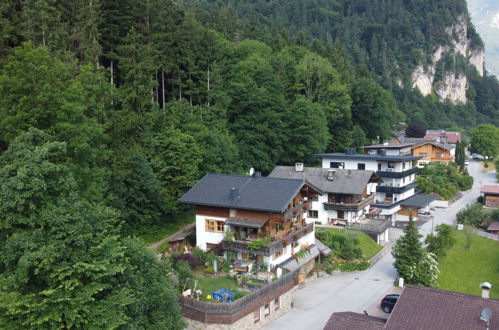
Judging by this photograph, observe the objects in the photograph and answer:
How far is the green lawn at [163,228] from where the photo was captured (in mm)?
36406

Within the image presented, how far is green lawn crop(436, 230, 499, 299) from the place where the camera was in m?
35.7

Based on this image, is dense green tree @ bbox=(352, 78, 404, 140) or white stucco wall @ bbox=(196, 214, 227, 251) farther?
dense green tree @ bbox=(352, 78, 404, 140)

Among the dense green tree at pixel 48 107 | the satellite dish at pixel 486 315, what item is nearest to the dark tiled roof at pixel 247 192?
the dense green tree at pixel 48 107

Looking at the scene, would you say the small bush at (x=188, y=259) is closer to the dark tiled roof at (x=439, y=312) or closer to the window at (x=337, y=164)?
the dark tiled roof at (x=439, y=312)

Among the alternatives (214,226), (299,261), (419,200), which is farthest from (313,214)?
(419,200)

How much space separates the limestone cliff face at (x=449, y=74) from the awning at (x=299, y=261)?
144673 millimetres

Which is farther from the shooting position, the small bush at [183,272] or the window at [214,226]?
the window at [214,226]

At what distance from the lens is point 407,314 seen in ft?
65.1

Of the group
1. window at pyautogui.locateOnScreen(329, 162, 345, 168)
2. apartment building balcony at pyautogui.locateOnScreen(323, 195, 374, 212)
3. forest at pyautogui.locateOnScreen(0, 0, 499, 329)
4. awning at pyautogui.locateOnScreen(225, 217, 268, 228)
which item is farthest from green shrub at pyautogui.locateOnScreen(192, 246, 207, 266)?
window at pyautogui.locateOnScreen(329, 162, 345, 168)

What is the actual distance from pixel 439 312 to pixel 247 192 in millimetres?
16207

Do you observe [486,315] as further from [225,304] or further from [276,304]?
[276,304]

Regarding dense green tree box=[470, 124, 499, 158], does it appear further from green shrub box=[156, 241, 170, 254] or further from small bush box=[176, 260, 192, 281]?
small bush box=[176, 260, 192, 281]

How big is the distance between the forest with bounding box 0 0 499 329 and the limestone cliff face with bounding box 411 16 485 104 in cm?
9458

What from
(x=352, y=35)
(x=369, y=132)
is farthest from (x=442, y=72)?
(x=369, y=132)
